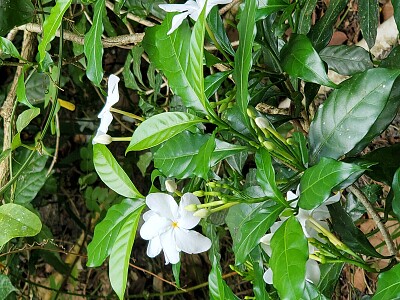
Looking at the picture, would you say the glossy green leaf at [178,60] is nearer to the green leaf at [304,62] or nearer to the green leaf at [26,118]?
the green leaf at [304,62]

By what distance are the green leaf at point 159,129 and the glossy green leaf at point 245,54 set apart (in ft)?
0.18

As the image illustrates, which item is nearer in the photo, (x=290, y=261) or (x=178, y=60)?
(x=290, y=261)

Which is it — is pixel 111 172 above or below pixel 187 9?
below

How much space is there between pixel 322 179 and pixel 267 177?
0.06m

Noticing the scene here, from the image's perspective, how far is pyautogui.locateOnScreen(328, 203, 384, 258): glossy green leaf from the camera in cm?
65

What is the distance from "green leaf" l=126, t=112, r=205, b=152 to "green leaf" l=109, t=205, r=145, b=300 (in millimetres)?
121

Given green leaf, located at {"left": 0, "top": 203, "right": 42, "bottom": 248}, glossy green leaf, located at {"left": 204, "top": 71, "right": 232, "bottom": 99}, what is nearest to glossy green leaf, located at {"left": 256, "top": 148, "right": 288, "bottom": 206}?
glossy green leaf, located at {"left": 204, "top": 71, "right": 232, "bottom": 99}

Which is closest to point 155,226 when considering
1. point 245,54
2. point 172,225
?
point 172,225

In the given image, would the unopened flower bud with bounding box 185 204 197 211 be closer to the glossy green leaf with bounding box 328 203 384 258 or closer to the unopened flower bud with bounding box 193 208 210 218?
the unopened flower bud with bounding box 193 208 210 218

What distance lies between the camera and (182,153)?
663 mm

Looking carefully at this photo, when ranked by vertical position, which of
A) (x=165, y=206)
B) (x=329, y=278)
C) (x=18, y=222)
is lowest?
(x=18, y=222)

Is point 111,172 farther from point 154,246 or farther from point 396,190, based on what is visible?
point 396,190

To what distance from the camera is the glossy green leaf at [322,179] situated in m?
0.50

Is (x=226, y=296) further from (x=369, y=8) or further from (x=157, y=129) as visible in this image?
(x=369, y=8)
